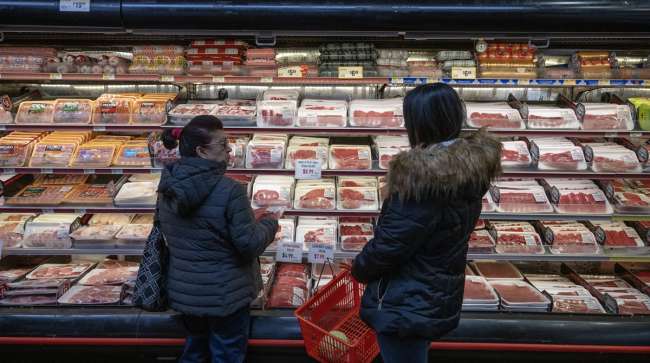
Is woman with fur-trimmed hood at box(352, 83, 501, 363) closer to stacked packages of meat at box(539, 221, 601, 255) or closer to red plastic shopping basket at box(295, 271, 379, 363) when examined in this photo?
red plastic shopping basket at box(295, 271, 379, 363)

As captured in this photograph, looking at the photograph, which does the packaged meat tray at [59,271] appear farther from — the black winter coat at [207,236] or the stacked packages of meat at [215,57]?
the stacked packages of meat at [215,57]

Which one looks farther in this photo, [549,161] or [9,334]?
[549,161]

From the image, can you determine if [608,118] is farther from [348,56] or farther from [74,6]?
[74,6]

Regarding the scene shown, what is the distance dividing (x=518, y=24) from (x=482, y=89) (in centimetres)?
118

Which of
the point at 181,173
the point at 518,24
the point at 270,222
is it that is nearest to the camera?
the point at 181,173

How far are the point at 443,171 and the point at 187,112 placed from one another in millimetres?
2457

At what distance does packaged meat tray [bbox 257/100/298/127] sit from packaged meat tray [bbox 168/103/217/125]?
0.38 m

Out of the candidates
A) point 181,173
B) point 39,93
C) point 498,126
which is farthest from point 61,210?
point 498,126

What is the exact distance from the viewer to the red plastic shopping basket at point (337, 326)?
10.2 feet

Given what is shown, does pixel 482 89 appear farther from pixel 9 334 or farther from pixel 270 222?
pixel 9 334

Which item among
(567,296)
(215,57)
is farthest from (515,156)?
(215,57)

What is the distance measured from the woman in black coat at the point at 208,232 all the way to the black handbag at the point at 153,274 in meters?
0.07

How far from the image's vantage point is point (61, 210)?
13.1ft

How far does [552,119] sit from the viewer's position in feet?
13.2
